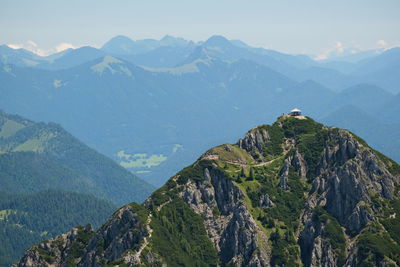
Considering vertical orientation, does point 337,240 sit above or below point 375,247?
below

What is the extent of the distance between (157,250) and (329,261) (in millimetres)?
52807

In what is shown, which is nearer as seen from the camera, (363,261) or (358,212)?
(363,261)

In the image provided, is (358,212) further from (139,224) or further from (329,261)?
(139,224)

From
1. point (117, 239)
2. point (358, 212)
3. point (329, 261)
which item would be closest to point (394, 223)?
point (358, 212)

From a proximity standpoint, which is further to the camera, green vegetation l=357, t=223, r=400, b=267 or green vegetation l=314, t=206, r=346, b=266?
green vegetation l=314, t=206, r=346, b=266

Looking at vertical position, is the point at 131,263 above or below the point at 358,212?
below

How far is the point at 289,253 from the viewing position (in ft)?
651

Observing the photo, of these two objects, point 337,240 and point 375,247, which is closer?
point 375,247

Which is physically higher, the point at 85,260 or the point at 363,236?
the point at 363,236

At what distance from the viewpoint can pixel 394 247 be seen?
18875 centimetres

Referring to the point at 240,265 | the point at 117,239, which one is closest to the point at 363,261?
the point at 240,265

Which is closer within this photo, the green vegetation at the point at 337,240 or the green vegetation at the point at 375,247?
the green vegetation at the point at 375,247

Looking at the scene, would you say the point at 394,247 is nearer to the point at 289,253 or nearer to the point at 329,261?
the point at 329,261

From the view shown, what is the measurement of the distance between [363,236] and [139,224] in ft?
226
